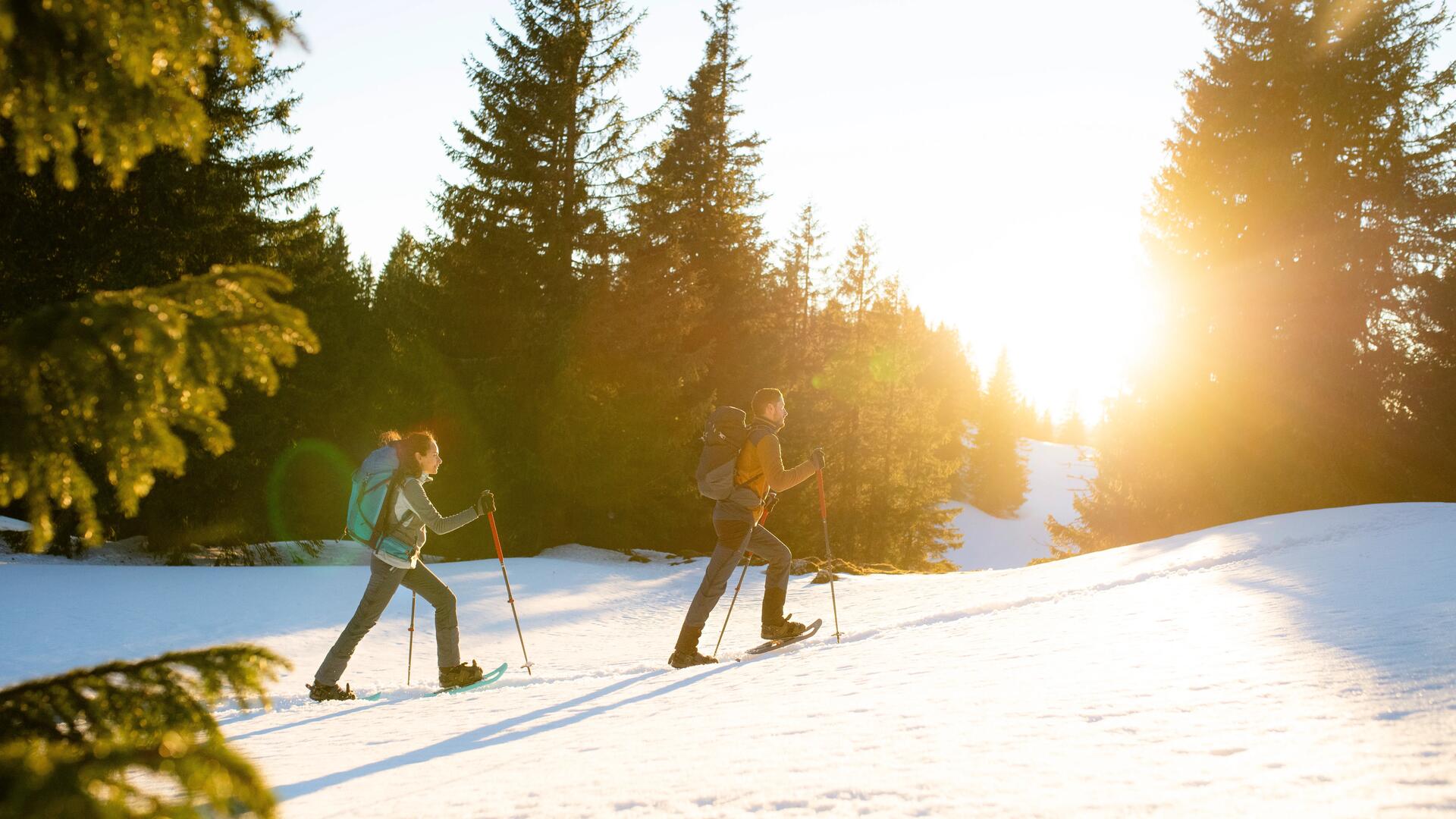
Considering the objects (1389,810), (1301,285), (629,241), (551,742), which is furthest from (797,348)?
(1389,810)

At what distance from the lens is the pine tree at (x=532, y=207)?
19.2 m

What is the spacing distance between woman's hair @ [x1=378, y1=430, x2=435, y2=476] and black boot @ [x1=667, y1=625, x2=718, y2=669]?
105 inches

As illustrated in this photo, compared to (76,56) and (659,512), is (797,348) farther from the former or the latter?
(76,56)

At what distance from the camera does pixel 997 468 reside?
5728 cm

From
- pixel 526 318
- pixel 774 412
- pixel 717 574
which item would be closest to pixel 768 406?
pixel 774 412

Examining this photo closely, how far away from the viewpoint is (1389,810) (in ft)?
8.24

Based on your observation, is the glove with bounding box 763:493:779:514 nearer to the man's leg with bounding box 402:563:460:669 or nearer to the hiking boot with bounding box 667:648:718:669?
the hiking boot with bounding box 667:648:718:669

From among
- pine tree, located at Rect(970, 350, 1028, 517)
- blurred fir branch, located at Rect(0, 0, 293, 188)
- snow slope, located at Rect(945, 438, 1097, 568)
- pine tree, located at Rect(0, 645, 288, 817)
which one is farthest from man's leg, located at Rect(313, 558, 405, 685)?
pine tree, located at Rect(970, 350, 1028, 517)

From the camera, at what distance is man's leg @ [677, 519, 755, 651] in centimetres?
717

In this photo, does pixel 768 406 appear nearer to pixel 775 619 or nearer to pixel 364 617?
pixel 775 619

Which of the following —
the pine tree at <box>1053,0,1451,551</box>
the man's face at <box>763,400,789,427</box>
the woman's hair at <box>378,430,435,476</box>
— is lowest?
the woman's hair at <box>378,430,435,476</box>

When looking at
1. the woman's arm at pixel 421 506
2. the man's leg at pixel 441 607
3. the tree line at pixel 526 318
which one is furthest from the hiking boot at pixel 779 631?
the tree line at pixel 526 318

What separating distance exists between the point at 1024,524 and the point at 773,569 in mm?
51389

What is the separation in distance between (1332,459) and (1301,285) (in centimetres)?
400
